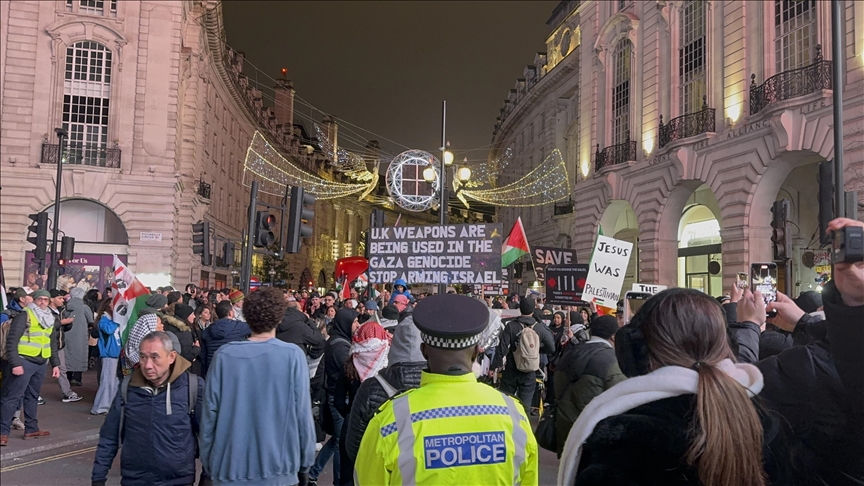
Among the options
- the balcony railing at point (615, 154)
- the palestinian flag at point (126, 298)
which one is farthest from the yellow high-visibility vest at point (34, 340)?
the balcony railing at point (615, 154)

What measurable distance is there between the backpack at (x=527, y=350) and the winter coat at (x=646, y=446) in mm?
7509

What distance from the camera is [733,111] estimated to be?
71.1 feet

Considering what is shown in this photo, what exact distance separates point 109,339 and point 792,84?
17993 mm

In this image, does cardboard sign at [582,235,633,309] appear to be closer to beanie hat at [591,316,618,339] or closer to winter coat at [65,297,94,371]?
beanie hat at [591,316,618,339]

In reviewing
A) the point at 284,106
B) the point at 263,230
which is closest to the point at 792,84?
the point at 263,230

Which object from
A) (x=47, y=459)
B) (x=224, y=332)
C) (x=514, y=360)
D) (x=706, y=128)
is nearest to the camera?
(x=224, y=332)

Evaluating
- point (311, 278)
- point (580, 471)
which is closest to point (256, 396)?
point (580, 471)

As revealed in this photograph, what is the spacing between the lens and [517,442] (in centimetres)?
274

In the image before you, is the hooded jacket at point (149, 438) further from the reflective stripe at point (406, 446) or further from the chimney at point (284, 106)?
the chimney at point (284, 106)

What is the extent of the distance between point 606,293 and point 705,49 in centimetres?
1574

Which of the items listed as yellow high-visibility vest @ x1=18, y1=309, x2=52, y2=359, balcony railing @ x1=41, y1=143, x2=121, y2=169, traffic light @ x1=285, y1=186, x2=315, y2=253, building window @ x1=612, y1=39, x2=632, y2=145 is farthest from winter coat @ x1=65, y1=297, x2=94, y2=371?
building window @ x1=612, y1=39, x2=632, y2=145

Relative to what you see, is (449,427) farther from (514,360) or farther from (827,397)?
(514,360)

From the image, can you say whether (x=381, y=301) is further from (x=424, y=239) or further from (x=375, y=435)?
(x=375, y=435)

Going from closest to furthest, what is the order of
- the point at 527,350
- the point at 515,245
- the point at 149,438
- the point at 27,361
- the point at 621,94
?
the point at 149,438 → the point at 27,361 → the point at 527,350 → the point at 515,245 → the point at 621,94
